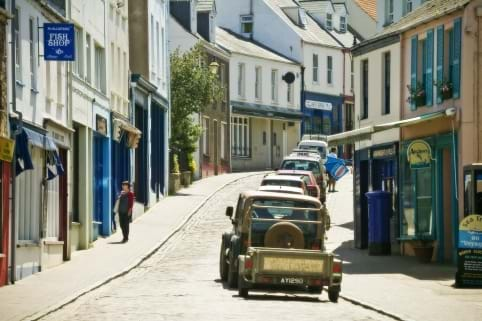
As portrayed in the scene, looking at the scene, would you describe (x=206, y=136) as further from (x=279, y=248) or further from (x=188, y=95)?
(x=279, y=248)

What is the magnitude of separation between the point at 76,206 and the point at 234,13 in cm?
4869

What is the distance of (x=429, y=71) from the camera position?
37.2 metres

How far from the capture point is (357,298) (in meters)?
25.3

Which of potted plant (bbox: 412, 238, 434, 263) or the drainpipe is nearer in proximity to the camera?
the drainpipe

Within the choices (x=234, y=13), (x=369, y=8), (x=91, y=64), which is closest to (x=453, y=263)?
(x=91, y=64)

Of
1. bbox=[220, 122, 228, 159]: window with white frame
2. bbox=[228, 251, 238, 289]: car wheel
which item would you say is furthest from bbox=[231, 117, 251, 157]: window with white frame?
bbox=[228, 251, 238, 289]: car wheel

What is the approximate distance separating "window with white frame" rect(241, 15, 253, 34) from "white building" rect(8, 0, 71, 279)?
50357 millimetres

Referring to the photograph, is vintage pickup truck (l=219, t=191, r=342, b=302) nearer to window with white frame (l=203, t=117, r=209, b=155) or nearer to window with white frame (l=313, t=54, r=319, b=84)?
window with white frame (l=203, t=117, r=209, b=155)

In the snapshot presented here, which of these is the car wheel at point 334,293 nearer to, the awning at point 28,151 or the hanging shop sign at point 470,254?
the hanging shop sign at point 470,254

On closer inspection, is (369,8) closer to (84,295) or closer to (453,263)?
(453,263)

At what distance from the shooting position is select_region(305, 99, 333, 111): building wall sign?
89.4 meters

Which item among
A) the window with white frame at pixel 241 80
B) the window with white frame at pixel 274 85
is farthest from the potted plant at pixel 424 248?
the window with white frame at pixel 274 85

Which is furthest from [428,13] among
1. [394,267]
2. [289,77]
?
[289,77]

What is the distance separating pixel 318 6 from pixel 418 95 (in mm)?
57578
